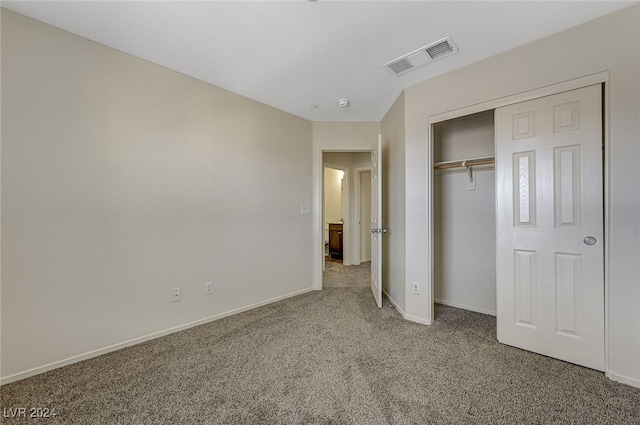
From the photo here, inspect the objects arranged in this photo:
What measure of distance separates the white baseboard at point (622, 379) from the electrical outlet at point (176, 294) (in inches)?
129

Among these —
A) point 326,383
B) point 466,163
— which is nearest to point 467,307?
point 466,163

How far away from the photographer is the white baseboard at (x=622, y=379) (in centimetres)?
165

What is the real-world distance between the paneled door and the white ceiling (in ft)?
1.89

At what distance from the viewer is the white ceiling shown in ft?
5.59

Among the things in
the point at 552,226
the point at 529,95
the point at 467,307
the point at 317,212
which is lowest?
the point at 467,307

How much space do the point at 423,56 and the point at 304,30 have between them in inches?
40.0

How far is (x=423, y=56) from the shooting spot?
2221 mm

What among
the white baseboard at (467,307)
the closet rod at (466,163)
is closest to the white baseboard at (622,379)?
the white baseboard at (467,307)

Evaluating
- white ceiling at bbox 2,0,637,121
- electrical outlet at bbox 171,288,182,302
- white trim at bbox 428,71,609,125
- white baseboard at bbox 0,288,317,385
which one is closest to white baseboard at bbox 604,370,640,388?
white trim at bbox 428,71,609,125

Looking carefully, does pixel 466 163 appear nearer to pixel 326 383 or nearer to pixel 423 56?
pixel 423 56

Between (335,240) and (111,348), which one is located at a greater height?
(335,240)

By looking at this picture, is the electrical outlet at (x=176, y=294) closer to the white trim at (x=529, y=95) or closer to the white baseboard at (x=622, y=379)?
the white trim at (x=529, y=95)

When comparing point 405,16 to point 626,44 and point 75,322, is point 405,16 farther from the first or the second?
point 75,322

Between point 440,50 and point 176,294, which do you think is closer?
point 440,50
